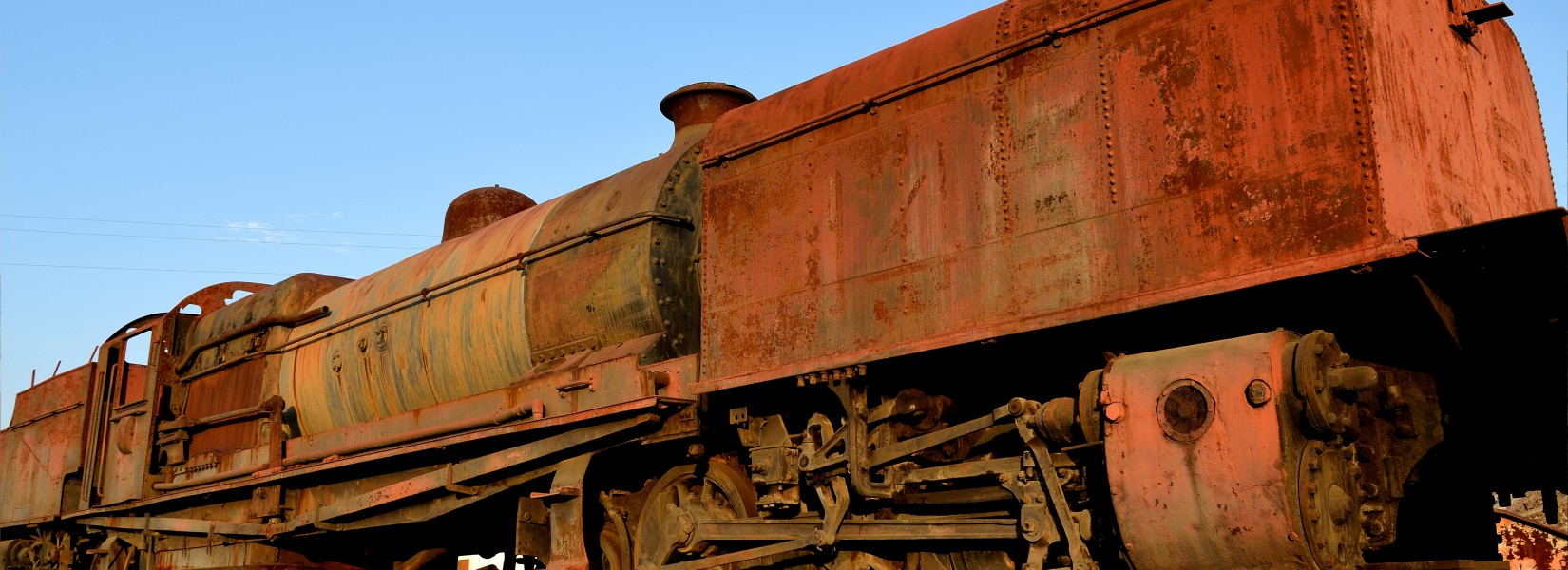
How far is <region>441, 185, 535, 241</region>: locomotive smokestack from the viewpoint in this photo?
42.9 feet

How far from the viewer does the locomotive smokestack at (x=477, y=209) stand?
13.1 metres

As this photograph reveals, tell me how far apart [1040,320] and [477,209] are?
859 cm

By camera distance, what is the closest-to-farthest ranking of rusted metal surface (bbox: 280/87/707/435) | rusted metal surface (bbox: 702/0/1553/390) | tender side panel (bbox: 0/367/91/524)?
rusted metal surface (bbox: 702/0/1553/390), rusted metal surface (bbox: 280/87/707/435), tender side panel (bbox: 0/367/91/524)

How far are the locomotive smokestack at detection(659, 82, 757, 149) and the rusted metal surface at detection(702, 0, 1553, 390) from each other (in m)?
2.26

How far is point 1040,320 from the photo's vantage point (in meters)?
5.86

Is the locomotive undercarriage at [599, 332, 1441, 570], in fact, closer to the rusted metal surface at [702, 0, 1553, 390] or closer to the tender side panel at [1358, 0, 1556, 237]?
the rusted metal surface at [702, 0, 1553, 390]

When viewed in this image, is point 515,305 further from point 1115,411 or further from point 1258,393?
point 1258,393

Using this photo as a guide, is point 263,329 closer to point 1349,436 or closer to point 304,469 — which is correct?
point 304,469

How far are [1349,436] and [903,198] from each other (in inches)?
99.2

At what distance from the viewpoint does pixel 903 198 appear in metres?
6.74

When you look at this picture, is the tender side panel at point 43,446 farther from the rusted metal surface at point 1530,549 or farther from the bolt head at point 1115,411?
the rusted metal surface at point 1530,549

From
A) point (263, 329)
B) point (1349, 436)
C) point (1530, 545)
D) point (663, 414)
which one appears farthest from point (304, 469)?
point (1530, 545)

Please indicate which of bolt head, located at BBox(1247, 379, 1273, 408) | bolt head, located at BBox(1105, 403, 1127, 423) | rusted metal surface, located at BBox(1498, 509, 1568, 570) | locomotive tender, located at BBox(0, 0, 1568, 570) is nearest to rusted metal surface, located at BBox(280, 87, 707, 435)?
locomotive tender, located at BBox(0, 0, 1568, 570)

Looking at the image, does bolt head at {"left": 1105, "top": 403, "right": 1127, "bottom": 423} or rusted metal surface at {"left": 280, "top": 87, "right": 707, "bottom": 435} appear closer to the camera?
bolt head at {"left": 1105, "top": 403, "right": 1127, "bottom": 423}
